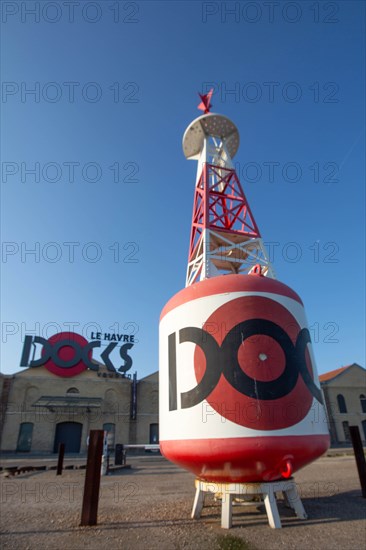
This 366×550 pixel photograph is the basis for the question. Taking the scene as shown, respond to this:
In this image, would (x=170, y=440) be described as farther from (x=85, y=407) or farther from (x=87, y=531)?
(x=85, y=407)

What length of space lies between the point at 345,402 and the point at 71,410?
33534 millimetres

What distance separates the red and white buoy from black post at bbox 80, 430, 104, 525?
6.19 ft

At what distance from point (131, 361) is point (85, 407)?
705 centimetres

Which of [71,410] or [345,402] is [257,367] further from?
[345,402]

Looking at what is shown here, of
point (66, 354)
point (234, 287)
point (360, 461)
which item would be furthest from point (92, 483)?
point (66, 354)

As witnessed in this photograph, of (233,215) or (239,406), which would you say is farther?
(233,215)

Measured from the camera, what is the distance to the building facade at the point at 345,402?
4028cm

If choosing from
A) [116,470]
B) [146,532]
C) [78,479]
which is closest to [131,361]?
[116,470]

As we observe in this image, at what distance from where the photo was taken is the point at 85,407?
34.9 metres

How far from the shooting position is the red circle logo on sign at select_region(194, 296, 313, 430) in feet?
25.2

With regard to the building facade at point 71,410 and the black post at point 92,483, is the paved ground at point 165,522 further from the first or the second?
the building facade at point 71,410

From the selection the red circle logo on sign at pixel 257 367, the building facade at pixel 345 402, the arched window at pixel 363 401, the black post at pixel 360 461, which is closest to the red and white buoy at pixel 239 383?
the red circle logo on sign at pixel 257 367

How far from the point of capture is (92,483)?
28.5ft

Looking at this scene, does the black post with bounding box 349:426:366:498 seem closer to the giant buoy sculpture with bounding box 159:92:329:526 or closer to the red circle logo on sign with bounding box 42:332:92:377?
the giant buoy sculpture with bounding box 159:92:329:526
